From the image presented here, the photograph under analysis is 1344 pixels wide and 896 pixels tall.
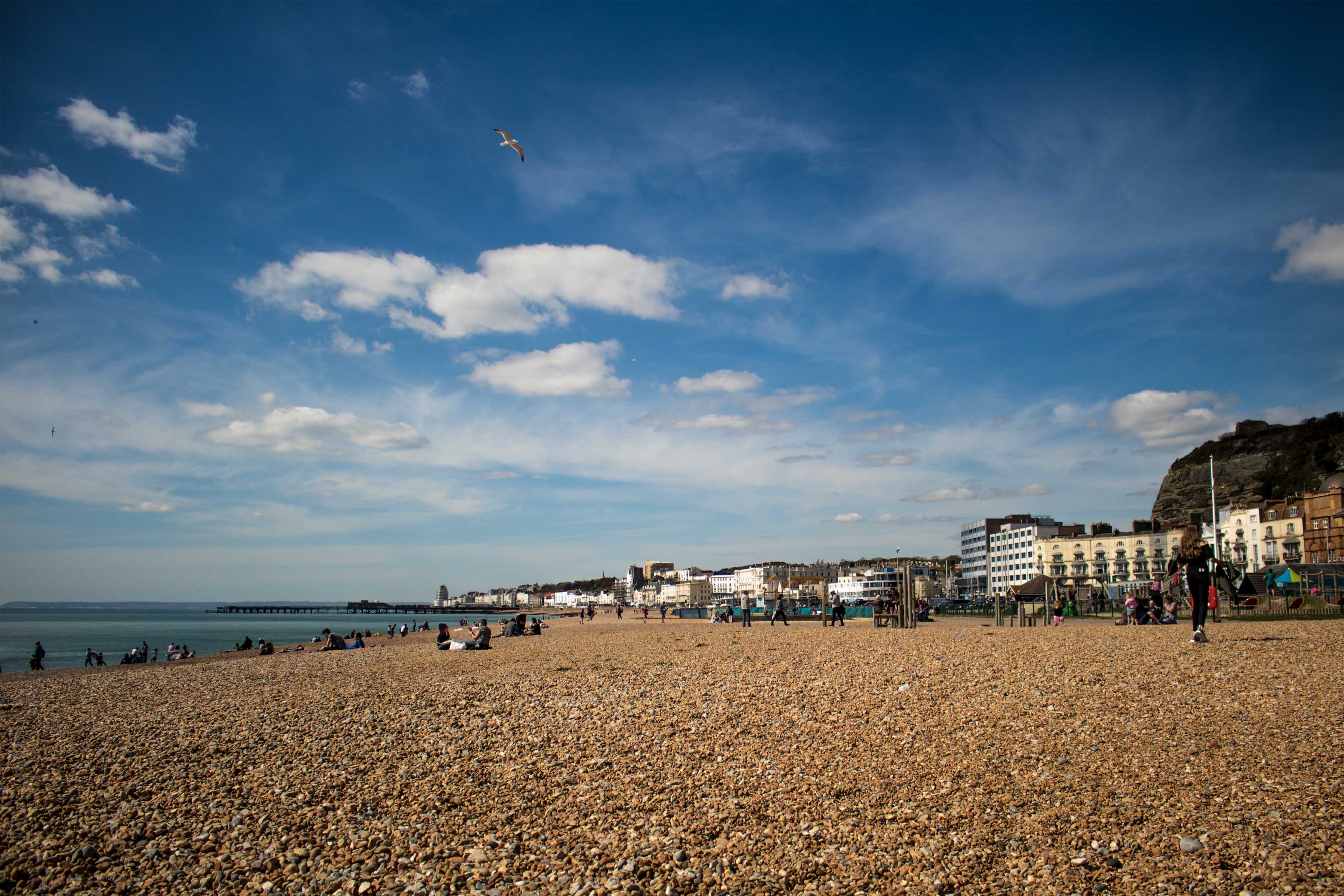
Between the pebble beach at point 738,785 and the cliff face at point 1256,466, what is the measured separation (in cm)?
10164

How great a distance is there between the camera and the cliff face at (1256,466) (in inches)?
3819

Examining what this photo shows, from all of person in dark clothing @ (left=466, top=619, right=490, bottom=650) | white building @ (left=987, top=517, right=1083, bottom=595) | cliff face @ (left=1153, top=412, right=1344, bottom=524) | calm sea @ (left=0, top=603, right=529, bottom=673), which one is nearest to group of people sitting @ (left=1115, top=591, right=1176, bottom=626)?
person in dark clothing @ (left=466, top=619, right=490, bottom=650)

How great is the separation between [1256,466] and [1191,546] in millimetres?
124253

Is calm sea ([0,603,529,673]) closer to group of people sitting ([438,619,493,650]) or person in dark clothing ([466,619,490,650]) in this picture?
group of people sitting ([438,619,493,650])

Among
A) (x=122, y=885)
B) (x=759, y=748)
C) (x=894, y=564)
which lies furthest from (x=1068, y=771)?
(x=894, y=564)

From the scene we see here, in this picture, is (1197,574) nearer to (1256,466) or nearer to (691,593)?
(1256,466)

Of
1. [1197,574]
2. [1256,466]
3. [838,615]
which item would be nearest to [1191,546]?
[1197,574]

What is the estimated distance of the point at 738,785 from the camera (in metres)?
7.41

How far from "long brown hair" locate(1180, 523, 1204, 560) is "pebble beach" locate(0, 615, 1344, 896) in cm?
175

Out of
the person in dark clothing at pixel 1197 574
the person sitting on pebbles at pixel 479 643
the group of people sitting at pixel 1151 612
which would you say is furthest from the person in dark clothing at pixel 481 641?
the group of people sitting at pixel 1151 612

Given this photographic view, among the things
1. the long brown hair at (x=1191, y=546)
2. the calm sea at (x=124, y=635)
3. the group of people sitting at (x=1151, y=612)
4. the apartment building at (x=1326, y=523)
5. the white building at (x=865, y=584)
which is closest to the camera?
the long brown hair at (x=1191, y=546)

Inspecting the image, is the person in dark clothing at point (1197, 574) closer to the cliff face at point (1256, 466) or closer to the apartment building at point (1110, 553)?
the apartment building at point (1110, 553)

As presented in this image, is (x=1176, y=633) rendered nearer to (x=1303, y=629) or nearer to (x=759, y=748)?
(x=1303, y=629)

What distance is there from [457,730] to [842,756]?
224 inches
